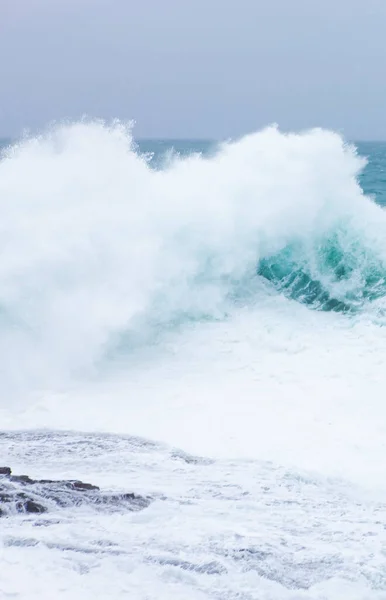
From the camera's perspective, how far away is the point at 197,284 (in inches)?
412

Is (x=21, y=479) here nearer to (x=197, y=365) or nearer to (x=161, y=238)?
(x=197, y=365)

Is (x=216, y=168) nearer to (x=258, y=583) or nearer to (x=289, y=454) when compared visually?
(x=289, y=454)

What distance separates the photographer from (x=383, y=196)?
838 inches

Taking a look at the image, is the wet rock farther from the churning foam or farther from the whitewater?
the churning foam

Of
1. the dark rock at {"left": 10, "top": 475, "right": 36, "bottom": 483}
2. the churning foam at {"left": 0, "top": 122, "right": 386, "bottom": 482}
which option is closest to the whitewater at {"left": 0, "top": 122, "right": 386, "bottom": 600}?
the churning foam at {"left": 0, "top": 122, "right": 386, "bottom": 482}

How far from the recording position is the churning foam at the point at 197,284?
22.7ft

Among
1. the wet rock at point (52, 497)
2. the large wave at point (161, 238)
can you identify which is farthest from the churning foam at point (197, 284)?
the wet rock at point (52, 497)

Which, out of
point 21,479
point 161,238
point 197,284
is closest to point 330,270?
point 197,284

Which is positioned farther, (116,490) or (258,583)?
(116,490)

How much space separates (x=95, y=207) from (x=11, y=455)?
5.69m

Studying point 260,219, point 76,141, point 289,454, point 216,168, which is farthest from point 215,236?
point 289,454

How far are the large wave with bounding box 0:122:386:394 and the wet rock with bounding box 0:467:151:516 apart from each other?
9.45ft

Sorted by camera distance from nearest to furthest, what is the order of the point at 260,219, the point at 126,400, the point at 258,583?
1. the point at 258,583
2. the point at 126,400
3. the point at 260,219

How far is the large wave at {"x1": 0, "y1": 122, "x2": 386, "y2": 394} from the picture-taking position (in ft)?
29.0
